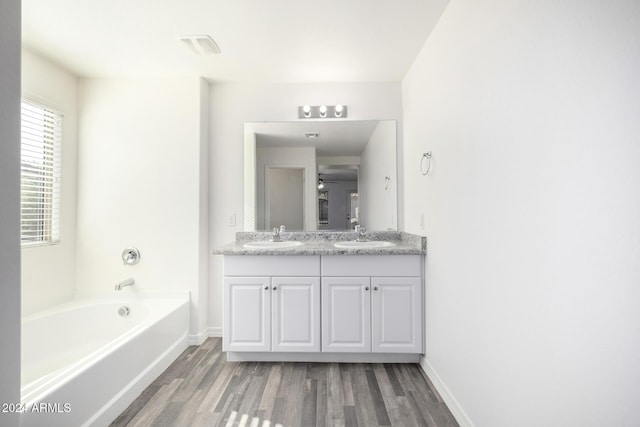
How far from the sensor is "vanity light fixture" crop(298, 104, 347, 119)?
2.92 metres

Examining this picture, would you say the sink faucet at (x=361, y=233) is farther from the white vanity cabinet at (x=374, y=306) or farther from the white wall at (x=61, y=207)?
the white wall at (x=61, y=207)

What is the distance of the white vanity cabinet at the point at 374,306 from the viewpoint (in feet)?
7.70

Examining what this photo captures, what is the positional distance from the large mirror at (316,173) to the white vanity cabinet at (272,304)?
634mm

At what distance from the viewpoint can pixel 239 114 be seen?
2979 millimetres

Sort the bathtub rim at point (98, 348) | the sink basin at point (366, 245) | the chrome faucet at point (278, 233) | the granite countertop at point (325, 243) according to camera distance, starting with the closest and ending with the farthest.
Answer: the bathtub rim at point (98, 348) → the granite countertop at point (325, 243) → the sink basin at point (366, 245) → the chrome faucet at point (278, 233)

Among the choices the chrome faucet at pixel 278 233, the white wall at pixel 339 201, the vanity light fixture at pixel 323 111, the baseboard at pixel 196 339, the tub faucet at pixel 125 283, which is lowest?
the baseboard at pixel 196 339

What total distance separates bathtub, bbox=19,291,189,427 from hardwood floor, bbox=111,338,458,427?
137mm

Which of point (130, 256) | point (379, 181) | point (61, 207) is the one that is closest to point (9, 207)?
point (130, 256)

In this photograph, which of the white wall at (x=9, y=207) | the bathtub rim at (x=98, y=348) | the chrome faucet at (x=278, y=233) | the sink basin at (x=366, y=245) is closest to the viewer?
the white wall at (x=9, y=207)

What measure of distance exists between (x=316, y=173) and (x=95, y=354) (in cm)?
207

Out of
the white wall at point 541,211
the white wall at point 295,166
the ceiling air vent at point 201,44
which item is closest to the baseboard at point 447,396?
the white wall at point 541,211

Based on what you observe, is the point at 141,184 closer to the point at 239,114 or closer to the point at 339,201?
the point at 239,114

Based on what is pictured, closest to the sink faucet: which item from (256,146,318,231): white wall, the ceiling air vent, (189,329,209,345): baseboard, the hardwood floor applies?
(256,146,318,231): white wall

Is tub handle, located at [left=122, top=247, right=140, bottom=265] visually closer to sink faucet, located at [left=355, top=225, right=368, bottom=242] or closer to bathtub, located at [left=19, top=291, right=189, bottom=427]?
bathtub, located at [left=19, top=291, right=189, bottom=427]
